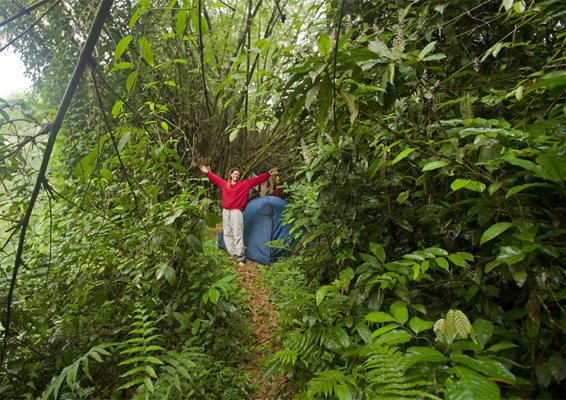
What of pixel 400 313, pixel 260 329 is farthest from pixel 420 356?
pixel 260 329

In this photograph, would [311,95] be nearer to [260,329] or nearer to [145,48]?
[145,48]

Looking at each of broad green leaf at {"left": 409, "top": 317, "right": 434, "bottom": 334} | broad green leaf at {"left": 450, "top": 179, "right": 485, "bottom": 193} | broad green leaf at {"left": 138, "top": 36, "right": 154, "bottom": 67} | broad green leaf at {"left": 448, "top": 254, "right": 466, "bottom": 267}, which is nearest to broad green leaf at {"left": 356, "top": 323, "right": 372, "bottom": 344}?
broad green leaf at {"left": 409, "top": 317, "right": 434, "bottom": 334}

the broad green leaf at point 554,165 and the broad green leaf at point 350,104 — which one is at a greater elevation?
the broad green leaf at point 350,104

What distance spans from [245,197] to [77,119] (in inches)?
114

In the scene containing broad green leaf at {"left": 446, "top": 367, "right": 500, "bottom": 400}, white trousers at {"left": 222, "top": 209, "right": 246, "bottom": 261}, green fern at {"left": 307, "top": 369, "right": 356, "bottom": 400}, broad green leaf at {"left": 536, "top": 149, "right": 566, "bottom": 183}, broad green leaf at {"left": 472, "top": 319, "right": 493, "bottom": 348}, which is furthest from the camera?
white trousers at {"left": 222, "top": 209, "right": 246, "bottom": 261}

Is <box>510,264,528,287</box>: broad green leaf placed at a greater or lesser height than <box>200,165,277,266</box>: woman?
lesser

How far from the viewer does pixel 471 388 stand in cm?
74

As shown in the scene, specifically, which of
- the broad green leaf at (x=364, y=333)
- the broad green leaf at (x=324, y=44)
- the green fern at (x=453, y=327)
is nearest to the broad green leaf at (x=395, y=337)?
the green fern at (x=453, y=327)

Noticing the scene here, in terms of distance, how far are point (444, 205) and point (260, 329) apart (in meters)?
2.15

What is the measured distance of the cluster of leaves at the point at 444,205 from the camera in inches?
36.8

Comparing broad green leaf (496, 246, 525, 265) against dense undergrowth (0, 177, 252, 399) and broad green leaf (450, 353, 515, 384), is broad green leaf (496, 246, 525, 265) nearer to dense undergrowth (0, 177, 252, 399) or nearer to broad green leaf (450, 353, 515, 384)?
broad green leaf (450, 353, 515, 384)

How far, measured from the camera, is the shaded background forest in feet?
3.16

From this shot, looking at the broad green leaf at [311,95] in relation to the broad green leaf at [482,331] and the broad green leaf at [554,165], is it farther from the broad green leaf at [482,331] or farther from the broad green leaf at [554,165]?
the broad green leaf at [482,331]

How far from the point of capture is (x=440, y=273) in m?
1.49
